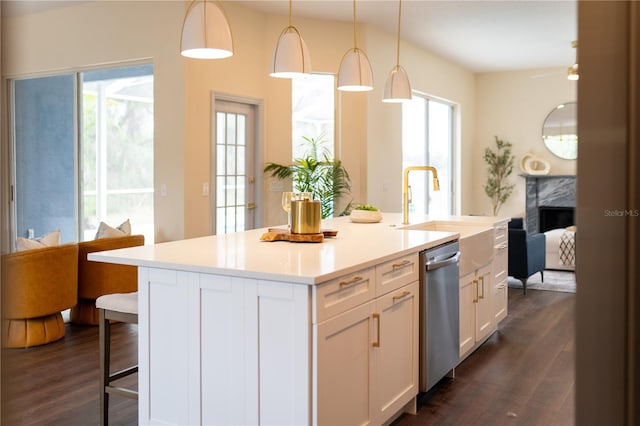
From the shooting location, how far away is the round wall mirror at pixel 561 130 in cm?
885

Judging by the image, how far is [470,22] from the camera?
6348 millimetres

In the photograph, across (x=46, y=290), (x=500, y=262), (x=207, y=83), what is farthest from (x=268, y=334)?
(x=207, y=83)

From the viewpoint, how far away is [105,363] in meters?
2.69

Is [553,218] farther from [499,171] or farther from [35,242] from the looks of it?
[35,242]

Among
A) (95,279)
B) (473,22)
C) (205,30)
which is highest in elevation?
(473,22)

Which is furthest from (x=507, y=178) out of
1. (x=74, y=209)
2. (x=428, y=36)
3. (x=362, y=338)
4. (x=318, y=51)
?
(x=362, y=338)

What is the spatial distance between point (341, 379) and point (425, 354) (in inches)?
34.6

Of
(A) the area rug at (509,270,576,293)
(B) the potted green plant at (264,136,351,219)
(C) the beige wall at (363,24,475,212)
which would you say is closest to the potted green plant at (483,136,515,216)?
(C) the beige wall at (363,24,475,212)

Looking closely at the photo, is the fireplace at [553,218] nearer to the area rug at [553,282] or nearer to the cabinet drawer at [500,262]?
the area rug at [553,282]

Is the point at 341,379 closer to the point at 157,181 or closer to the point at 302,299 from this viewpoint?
the point at 302,299

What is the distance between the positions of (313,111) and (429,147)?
260 cm

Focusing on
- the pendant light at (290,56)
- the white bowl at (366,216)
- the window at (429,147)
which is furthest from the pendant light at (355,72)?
the window at (429,147)

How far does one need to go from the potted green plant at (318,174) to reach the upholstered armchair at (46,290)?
2284 millimetres

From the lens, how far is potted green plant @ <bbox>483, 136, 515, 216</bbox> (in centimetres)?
938
